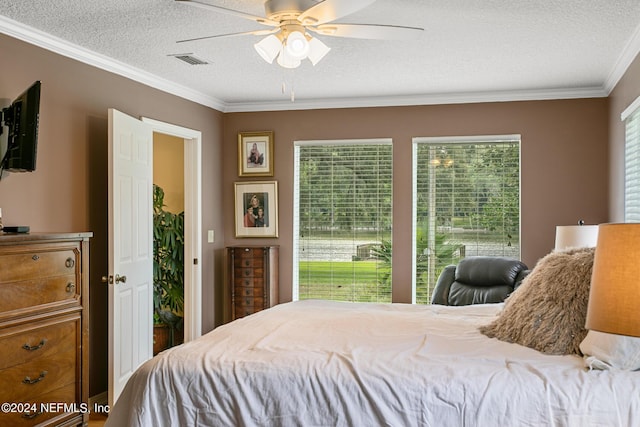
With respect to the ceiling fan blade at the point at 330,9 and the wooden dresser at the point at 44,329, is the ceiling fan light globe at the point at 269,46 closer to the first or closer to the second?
the ceiling fan blade at the point at 330,9

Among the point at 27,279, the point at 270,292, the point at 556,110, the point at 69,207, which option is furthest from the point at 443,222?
the point at 27,279

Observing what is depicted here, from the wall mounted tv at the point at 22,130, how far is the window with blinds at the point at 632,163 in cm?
365

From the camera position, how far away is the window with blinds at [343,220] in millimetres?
5609

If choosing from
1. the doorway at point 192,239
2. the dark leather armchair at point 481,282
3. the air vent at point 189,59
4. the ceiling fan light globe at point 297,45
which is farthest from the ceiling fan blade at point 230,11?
the doorway at point 192,239

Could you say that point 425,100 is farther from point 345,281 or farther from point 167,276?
point 167,276

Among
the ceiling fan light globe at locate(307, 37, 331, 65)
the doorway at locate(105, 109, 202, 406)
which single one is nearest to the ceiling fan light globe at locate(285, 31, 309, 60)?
the ceiling fan light globe at locate(307, 37, 331, 65)

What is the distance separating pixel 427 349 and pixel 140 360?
8.50ft

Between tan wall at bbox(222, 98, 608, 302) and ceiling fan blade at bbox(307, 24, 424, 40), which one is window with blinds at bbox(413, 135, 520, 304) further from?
ceiling fan blade at bbox(307, 24, 424, 40)

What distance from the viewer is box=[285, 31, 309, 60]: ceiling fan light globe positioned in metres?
2.77

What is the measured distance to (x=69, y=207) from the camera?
3.80 m

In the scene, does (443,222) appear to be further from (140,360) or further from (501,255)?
(140,360)

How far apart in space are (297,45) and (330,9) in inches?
11.6

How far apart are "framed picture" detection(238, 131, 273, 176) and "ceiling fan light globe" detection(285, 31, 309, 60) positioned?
2948mm

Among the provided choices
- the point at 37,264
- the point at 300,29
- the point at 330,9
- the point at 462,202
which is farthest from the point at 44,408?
the point at 462,202
